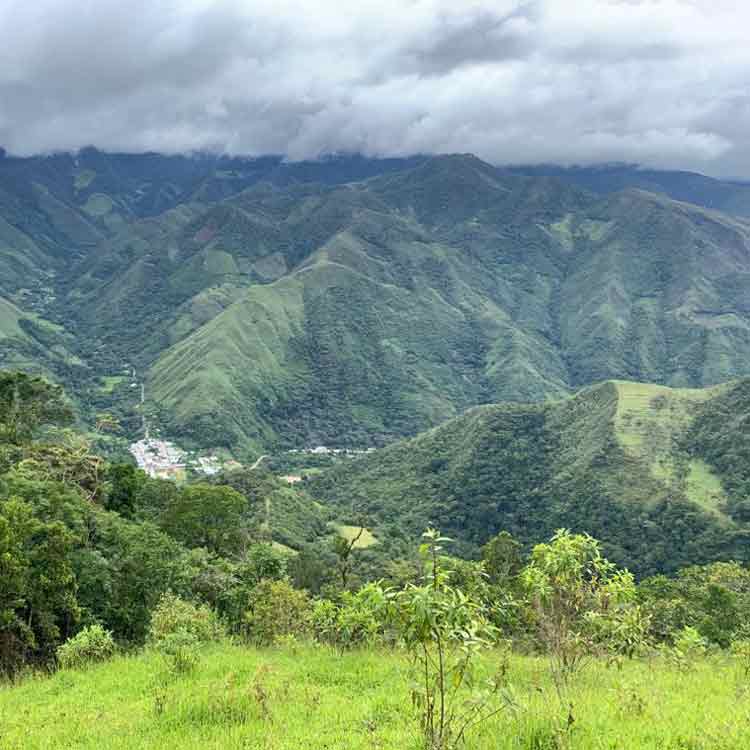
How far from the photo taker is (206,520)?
178ft

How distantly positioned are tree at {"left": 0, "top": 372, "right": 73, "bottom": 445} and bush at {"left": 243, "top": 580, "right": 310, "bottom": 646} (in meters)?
40.5

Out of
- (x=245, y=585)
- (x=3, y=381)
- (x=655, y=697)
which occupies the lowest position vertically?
(x=245, y=585)

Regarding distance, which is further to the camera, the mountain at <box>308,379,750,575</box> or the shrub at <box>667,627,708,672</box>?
the mountain at <box>308,379,750,575</box>

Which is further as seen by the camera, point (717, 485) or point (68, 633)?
point (717, 485)

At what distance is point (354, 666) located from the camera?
1486cm

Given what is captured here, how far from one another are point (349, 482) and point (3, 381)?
133115 millimetres

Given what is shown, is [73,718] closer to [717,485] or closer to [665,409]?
[717,485]

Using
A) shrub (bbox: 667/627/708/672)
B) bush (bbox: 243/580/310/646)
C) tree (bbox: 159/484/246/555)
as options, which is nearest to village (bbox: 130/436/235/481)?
tree (bbox: 159/484/246/555)

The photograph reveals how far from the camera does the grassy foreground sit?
8812 millimetres

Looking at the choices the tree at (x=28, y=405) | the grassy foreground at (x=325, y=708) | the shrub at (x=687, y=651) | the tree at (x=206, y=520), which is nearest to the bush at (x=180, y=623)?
the grassy foreground at (x=325, y=708)

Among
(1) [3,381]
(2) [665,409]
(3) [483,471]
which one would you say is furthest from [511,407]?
(1) [3,381]

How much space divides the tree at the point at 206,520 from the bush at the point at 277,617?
31.5 m

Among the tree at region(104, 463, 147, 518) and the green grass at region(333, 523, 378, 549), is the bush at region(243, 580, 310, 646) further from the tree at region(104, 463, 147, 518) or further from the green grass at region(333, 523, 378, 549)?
the green grass at region(333, 523, 378, 549)

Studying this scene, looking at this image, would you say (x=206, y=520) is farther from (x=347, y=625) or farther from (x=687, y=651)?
(x=687, y=651)
